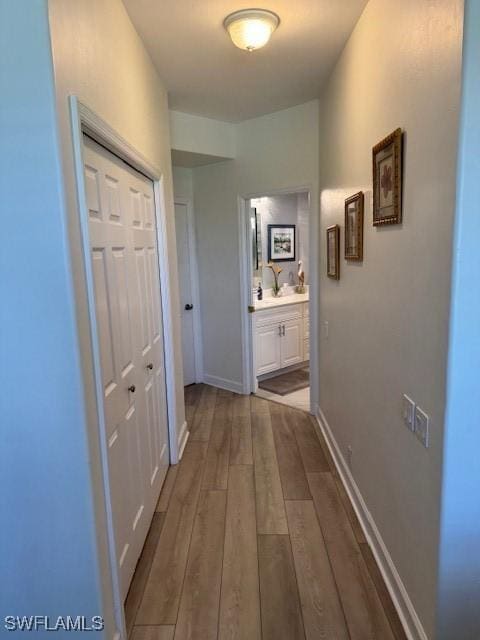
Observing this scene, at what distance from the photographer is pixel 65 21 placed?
1247 mm

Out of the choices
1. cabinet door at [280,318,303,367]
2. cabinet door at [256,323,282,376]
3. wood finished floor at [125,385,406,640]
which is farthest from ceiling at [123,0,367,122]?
wood finished floor at [125,385,406,640]

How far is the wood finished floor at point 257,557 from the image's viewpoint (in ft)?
5.46

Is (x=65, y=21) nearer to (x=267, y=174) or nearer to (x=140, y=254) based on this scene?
(x=140, y=254)

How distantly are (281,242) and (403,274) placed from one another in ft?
13.0

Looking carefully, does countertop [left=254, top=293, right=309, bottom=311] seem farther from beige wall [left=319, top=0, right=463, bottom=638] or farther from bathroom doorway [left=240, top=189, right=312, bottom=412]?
beige wall [left=319, top=0, right=463, bottom=638]

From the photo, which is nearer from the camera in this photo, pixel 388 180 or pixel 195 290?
pixel 388 180

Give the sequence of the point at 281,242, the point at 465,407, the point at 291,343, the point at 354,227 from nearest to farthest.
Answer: the point at 465,407, the point at 354,227, the point at 291,343, the point at 281,242

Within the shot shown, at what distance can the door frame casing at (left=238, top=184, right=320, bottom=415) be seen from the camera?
11.4 ft

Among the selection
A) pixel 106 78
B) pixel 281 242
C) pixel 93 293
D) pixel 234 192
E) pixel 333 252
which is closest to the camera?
pixel 93 293

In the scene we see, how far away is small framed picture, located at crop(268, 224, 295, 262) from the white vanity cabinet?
0.82 m

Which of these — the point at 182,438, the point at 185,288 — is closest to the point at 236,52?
the point at 185,288

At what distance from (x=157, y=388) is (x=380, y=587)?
5.23 ft

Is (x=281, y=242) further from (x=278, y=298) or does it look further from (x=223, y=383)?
(x=223, y=383)

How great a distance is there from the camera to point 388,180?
5.61ft
